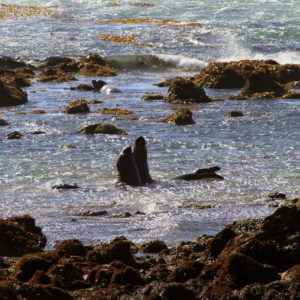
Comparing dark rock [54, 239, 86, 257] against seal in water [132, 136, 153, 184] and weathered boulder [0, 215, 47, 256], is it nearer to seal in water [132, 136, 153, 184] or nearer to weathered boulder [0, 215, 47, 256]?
weathered boulder [0, 215, 47, 256]

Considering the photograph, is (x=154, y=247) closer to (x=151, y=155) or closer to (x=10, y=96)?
(x=151, y=155)

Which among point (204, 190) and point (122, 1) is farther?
point (122, 1)

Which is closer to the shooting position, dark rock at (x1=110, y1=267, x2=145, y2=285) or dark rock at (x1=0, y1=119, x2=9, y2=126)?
dark rock at (x1=110, y1=267, x2=145, y2=285)

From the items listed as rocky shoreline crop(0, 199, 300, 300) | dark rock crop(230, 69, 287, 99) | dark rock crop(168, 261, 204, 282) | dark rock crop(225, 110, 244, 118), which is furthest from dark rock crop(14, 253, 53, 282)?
dark rock crop(230, 69, 287, 99)

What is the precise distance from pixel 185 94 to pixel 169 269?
18988 mm

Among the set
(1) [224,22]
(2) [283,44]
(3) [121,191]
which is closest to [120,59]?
(2) [283,44]

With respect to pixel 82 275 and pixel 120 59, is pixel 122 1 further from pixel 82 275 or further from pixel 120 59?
pixel 82 275

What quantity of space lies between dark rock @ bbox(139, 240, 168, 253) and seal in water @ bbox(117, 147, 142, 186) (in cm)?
491

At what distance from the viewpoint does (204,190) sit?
13.0 m

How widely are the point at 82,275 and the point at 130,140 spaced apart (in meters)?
11.7

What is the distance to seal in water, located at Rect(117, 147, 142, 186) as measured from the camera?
13.4 m

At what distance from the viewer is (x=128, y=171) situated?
13.4 metres

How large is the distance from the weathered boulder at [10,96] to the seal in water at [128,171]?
12308 millimetres

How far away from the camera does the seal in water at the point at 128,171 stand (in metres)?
13.4
